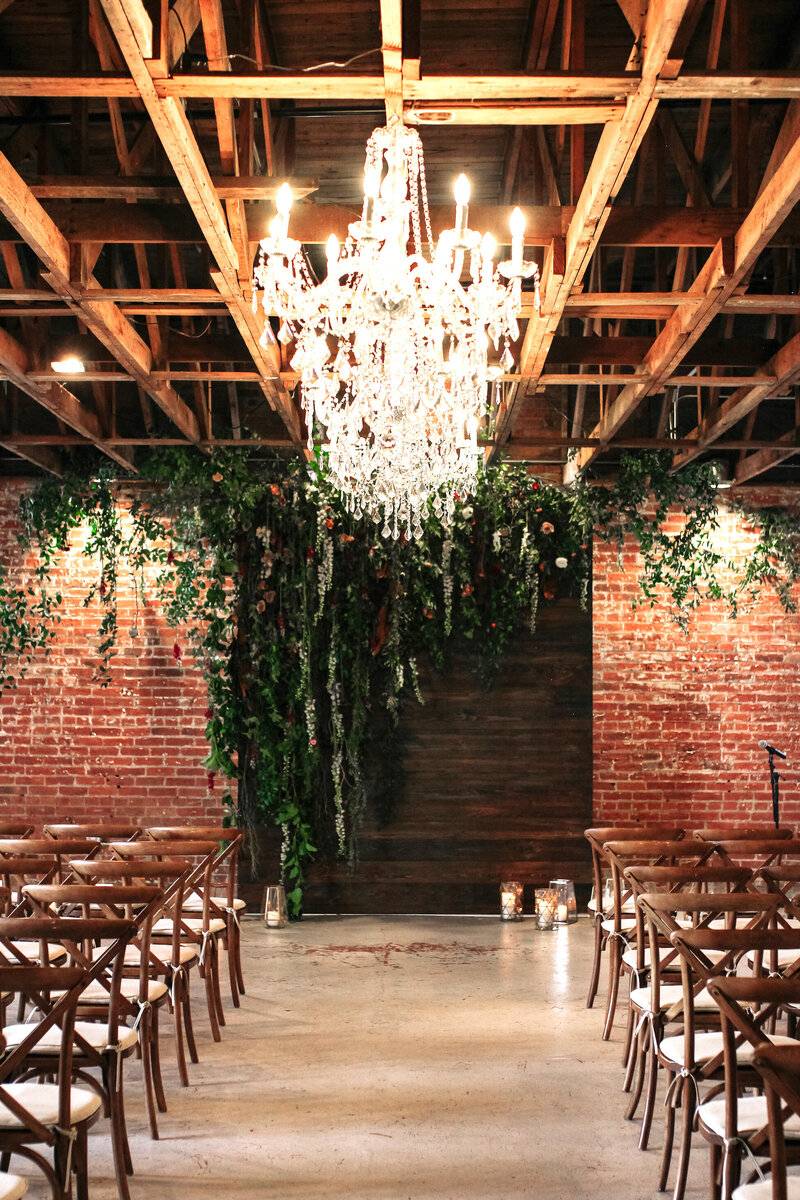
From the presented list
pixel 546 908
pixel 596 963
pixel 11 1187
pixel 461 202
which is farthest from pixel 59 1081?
pixel 546 908

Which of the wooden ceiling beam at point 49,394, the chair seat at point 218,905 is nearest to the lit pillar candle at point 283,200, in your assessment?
the wooden ceiling beam at point 49,394

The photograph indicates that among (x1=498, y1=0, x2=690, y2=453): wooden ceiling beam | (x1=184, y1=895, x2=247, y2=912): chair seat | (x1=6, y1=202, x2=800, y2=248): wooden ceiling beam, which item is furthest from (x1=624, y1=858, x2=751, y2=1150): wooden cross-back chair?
(x1=6, y1=202, x2=800, y2=248): wooden ceiling beam

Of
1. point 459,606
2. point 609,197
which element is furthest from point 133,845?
point 459,606

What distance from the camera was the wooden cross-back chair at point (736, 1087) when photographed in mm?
2863

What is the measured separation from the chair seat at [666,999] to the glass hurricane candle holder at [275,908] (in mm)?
4261

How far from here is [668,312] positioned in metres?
5.64

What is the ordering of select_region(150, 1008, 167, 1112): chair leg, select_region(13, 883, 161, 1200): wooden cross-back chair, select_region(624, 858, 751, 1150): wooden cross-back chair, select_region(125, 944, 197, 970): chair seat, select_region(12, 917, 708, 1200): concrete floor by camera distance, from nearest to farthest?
select_region(13, 883, 161, 1200): wooden cross-back chair → select_region(12, 917, 708, 1200): concrete floor → select_region(624, 858, 751, 1150): wooden cross-back chair → select_region(150, 1008, 167, 1112): chair leg → select_region(125, 944, 197, 970): chair seat

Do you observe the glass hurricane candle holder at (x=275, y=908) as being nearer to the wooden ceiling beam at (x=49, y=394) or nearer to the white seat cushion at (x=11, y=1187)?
the wooden ceiling beam at (x=49, y=394)

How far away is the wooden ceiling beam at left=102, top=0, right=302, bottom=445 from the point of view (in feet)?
10.1

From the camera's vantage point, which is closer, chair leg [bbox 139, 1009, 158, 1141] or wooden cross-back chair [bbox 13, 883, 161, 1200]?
wooden cross-back chair [bbox 13, 883, 161, 1200]

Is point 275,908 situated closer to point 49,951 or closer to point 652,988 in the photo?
point 49,951

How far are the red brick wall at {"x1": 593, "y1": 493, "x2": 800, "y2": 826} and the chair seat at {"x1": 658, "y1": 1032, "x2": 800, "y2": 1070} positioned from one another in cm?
541

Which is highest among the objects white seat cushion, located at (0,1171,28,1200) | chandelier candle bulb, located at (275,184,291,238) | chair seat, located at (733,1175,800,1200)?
chandelier candle bulb, located at (275,184,291,238)

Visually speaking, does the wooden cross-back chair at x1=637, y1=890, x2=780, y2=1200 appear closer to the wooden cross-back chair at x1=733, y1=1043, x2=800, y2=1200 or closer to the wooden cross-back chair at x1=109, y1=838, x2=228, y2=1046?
the wooden cross-back chair at x1=733, y1=1043, x2=800, y2=1200
